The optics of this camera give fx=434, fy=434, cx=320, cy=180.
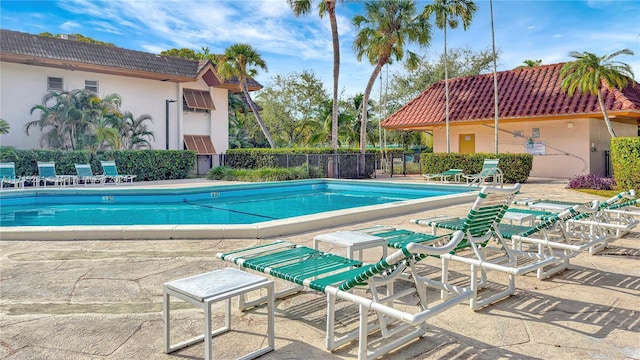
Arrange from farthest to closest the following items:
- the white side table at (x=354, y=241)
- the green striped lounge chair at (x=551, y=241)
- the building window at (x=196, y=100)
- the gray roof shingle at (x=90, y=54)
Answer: the building window at (x=196, y=100) < the gray roof shingle at (x=90, y=54) < the green striped lounge chair at (x=551, y=241) < the white side table at (x=354, y=241)

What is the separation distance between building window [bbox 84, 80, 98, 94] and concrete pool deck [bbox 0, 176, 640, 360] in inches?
709

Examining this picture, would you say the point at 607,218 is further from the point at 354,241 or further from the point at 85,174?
the point at 85,174

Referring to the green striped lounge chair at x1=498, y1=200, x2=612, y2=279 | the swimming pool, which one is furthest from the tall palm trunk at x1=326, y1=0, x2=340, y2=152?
the green striped lounge chair at x1=498, y1=200, x2=612, y2=279

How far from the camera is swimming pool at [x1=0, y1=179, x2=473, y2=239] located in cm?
607

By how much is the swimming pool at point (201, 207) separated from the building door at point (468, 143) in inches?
306

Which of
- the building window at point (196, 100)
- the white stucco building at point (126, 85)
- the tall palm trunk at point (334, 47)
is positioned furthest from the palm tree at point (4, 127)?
the tall palm trunk at point (334, 47)

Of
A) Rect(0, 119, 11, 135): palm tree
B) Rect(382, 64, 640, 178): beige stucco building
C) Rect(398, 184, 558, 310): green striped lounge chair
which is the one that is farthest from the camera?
Rect(382, 64, 640, 178): beige stucco building

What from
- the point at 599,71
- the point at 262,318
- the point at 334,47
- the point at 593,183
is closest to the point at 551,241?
the point at 262,318

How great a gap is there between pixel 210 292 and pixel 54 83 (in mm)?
21060

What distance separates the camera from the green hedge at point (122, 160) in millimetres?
15688

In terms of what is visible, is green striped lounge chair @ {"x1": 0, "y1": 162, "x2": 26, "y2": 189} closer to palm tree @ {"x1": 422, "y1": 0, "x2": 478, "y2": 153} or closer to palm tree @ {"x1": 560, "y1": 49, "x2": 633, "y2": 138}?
palm tree @ {"x1": 422, "y1": 0, "x2": 478, "y2": 153}

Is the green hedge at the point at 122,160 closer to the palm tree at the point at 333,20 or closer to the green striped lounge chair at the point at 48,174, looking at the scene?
the green striped lounge chair at the point at 48,174

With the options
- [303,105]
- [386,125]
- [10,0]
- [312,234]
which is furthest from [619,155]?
[303,105]

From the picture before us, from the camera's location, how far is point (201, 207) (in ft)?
37.7
